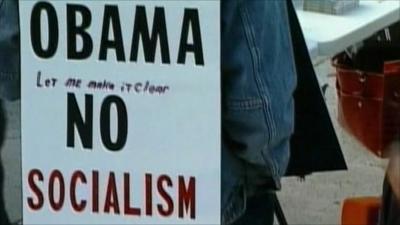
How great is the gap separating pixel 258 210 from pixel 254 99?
39 cm

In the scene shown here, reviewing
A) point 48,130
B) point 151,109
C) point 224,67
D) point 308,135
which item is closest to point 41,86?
point 48,130

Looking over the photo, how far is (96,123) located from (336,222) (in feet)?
8.21

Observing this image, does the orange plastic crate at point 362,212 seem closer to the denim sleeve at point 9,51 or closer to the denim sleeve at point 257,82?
the denim sleeve at point 257,82

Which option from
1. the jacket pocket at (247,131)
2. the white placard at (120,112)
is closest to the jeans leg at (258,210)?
the jacket pocket at (247,131)

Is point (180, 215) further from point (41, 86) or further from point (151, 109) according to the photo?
point (41, 86)

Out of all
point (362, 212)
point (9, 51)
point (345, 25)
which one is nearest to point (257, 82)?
point (9, 51)

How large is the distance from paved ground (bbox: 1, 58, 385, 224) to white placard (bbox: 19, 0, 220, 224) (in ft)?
7.05

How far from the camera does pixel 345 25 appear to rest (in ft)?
9.69

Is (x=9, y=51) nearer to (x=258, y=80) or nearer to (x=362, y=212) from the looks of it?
(x=258, y=80)

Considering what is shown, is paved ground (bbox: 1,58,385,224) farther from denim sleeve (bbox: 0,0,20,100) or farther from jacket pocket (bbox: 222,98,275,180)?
jacket pocket (bbox: 222,98,275,180)

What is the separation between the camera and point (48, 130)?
219 cm

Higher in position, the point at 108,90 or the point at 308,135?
the point at 108,90

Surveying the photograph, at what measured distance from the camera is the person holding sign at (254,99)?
217 cm

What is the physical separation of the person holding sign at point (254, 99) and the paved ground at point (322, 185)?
6.80 feet
